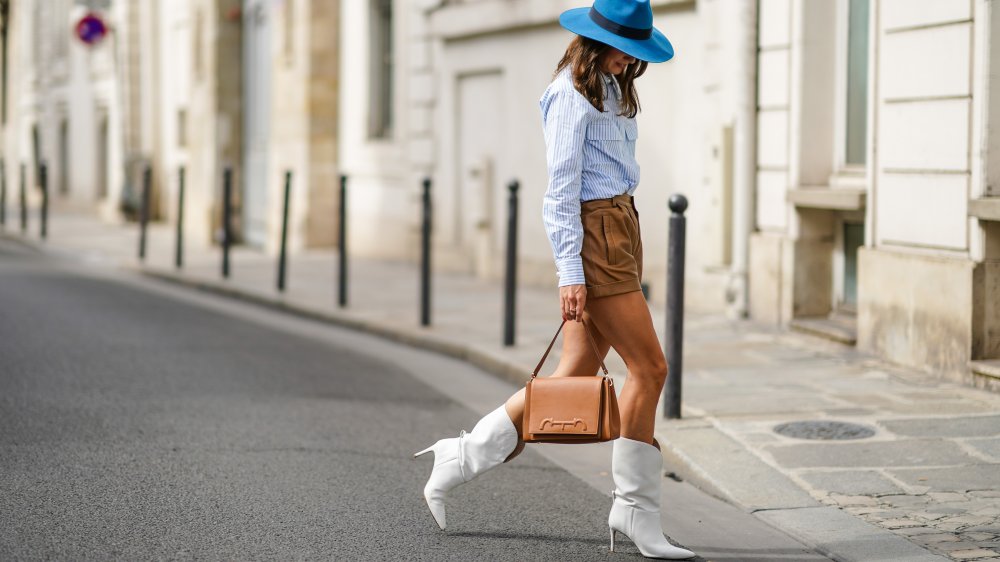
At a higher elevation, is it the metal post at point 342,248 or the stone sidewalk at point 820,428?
the metal post at point 342,248

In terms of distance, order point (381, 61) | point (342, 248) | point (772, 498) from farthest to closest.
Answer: point (381, 61), point (342, 248), point (772, 498)

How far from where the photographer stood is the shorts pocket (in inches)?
179

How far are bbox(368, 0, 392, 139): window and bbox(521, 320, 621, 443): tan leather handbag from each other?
43.6ft

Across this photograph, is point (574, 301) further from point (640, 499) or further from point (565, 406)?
point (640, 499)

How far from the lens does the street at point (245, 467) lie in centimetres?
474

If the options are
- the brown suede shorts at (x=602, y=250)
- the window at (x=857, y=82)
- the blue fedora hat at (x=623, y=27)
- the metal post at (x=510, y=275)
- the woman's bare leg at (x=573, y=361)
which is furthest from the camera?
the window at (x=857, y=82)

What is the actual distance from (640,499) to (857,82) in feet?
18.2

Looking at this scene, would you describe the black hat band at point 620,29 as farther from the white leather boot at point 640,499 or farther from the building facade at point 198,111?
the building facade at point 198,111

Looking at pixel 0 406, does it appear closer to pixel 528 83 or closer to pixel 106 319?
pixel 106 319

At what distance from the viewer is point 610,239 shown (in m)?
4.54

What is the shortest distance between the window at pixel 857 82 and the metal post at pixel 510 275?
221 centimetres

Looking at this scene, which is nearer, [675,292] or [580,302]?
[580,302]

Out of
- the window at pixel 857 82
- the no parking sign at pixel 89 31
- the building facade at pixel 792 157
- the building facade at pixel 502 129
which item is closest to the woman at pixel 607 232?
the building facade at pixel 792 157

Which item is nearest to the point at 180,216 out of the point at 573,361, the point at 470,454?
the point at 470,454
